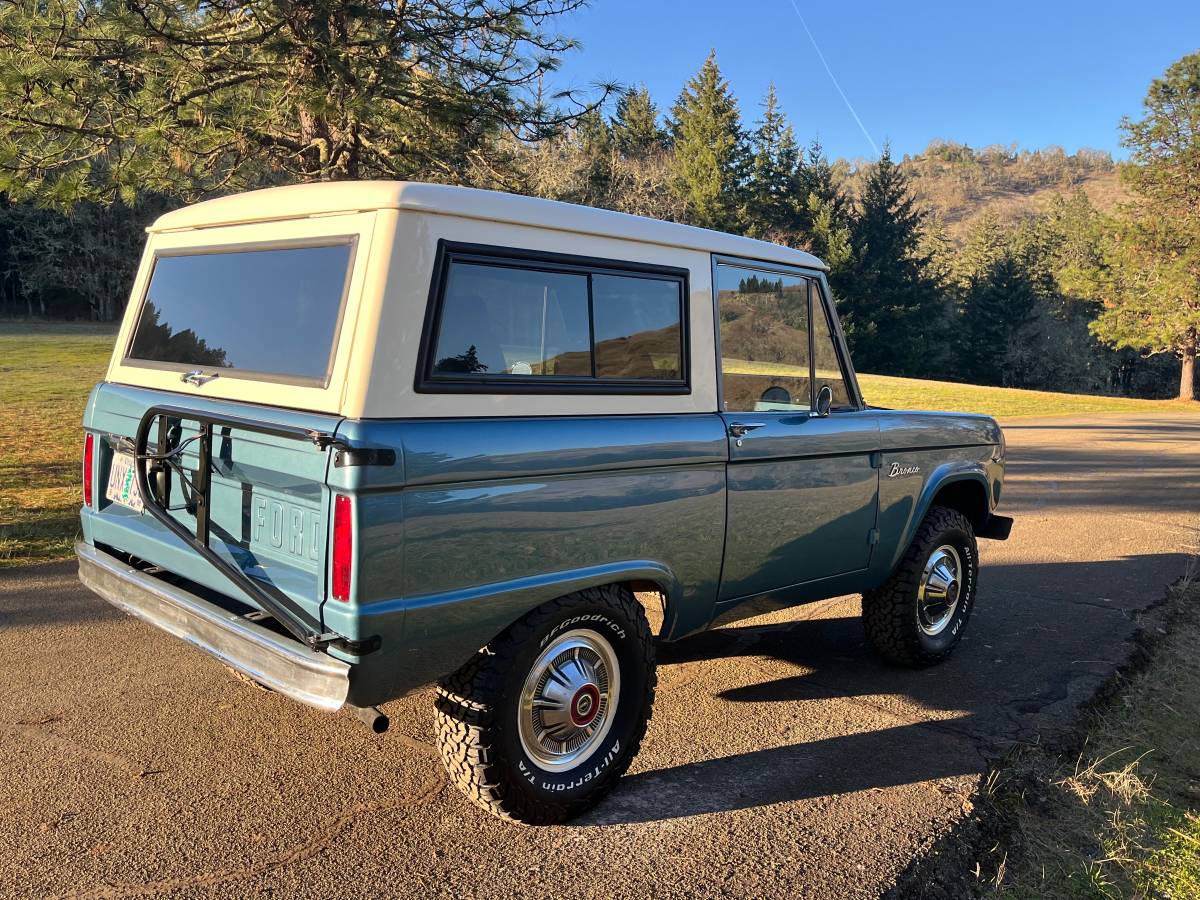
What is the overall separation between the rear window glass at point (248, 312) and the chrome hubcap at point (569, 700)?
126cm

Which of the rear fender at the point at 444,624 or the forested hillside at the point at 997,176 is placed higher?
the forested hillside at the point at 997,176

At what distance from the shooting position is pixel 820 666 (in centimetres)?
488

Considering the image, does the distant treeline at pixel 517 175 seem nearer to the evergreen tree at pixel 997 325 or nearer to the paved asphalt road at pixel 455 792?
the evergreen tree at pixel 997 325

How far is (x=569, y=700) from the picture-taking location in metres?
3.14

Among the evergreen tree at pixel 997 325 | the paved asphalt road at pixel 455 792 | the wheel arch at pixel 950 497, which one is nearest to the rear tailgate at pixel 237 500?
the paved asphalt road at pixel 455 792

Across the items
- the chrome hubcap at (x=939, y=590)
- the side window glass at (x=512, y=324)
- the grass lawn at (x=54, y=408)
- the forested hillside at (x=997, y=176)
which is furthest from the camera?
the forested hillside at (x=997, y=176)

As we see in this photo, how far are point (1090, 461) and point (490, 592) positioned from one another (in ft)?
44.7

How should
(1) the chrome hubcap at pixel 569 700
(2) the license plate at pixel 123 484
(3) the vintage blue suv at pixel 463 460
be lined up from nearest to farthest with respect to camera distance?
(3) the vintage blue suv at pixel 463 460, (1) the chrome hubcap at pixel 569 700, (2) the license plate at pixel 123 484

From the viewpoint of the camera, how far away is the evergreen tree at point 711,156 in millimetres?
44938

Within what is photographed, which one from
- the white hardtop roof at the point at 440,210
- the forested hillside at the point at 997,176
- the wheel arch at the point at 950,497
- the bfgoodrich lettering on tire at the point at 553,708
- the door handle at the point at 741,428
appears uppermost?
the forested hillside at the point at 997,176

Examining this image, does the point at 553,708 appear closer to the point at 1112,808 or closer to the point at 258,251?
the point at 258,251

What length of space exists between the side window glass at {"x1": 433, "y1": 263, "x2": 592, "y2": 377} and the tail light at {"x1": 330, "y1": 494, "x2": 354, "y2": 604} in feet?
1.76

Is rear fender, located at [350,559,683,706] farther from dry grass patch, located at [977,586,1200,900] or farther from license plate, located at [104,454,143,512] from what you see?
dry grass patch, located at [977,586,1200,900]

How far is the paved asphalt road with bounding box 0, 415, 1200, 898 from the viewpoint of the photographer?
111 inches
